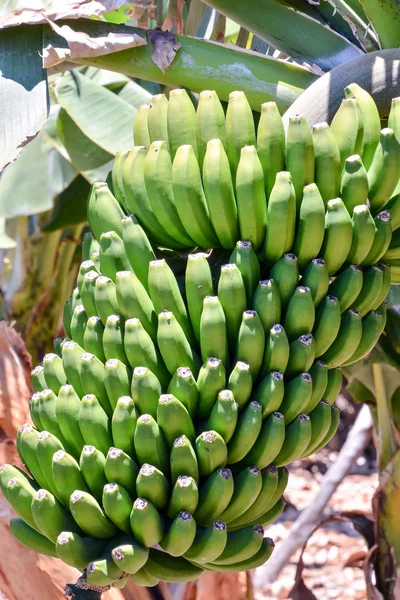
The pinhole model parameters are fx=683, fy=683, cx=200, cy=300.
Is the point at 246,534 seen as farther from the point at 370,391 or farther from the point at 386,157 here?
the point at 370,391

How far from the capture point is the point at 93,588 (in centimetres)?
98

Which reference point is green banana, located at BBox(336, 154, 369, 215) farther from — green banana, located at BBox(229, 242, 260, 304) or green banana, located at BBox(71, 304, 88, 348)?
green banana, located at BBox(71, 304, 88, 348)

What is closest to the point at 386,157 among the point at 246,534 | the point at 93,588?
the point at 246,534

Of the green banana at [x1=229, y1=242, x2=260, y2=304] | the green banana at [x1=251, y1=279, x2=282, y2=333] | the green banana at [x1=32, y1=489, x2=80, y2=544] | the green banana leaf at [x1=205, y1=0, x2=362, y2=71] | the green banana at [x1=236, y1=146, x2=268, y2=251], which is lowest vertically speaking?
the green banana at [x1=32, y1=489, x2=80, y2=544]

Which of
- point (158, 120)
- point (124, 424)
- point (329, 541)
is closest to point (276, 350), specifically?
point (124, 424)

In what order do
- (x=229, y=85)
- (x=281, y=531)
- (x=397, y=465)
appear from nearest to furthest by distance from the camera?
(x=229, y=85), (x=397, y=465), (x=281, y=531)

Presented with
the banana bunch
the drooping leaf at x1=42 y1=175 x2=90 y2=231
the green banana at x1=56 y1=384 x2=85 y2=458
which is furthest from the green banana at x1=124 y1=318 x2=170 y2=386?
the drooping leaf at x1=42 y1=175 x2=90 y2=231

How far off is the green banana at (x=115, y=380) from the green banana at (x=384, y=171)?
1.61 ft

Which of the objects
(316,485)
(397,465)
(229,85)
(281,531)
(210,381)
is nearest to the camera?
(210,381)

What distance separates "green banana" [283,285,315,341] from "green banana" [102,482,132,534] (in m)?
0.34

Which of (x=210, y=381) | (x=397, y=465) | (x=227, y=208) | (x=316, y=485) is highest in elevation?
(x=227, y=208)

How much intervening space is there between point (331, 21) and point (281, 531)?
9.53 feet

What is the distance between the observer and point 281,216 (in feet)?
3.37

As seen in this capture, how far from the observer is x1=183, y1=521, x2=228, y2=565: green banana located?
95cm
